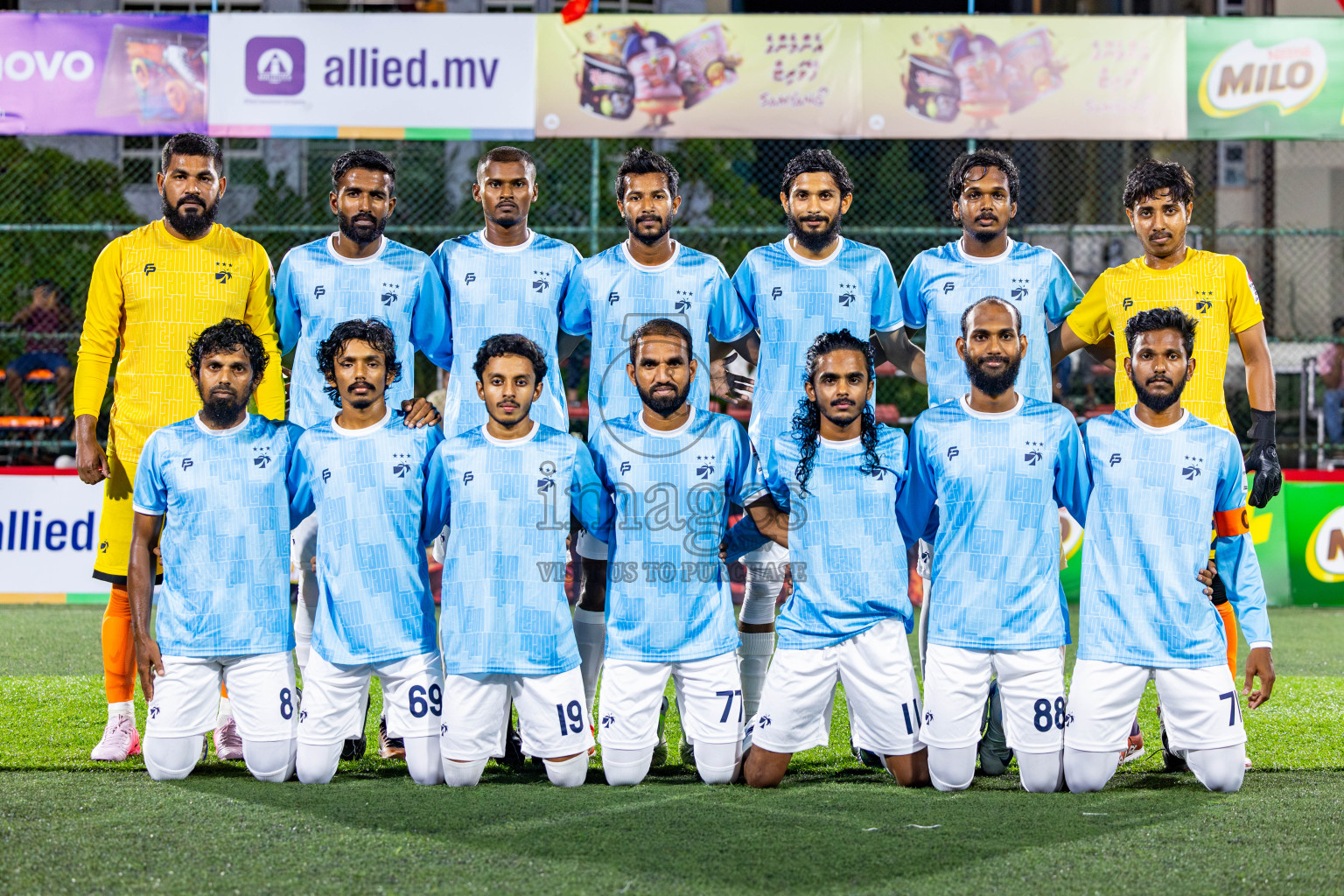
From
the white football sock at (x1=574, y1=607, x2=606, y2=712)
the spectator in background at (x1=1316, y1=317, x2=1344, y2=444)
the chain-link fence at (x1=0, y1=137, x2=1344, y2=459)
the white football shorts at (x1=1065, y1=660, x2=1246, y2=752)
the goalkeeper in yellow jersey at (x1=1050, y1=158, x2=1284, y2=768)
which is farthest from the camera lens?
the spectator in background at (x1=1316, y1=317, x2=1344, y2=444)

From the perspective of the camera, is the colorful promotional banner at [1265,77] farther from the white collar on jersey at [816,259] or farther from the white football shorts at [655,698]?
the white football shorts at [655,698]

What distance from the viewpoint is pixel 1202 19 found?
10148 millimetres

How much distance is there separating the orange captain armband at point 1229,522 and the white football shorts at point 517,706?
214 centimetres

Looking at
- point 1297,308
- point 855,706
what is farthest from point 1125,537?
point 1297,308

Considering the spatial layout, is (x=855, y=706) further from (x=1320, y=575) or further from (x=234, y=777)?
(x=1320, y=575)

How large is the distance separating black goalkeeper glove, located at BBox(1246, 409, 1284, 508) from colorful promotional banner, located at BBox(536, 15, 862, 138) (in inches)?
225

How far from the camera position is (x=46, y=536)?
30.9 feet

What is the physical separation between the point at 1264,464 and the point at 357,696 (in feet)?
10.7

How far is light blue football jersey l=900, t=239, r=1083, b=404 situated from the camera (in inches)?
199

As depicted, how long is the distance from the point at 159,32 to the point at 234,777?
24.4 feet

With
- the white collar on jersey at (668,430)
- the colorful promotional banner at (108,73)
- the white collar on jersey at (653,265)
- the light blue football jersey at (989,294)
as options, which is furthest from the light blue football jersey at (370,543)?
the colorful promotional banner at (108,73)

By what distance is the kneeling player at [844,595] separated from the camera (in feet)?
14.3

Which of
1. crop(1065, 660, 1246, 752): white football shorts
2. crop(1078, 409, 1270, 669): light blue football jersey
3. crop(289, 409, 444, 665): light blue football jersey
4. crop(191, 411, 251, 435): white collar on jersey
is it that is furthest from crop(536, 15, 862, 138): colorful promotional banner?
crop(1065, 660, 1246, 752): white football shorts

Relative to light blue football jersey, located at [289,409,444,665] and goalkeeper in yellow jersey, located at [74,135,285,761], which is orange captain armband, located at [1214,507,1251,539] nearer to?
light blue football jersey, located at [289,409,444,665]
